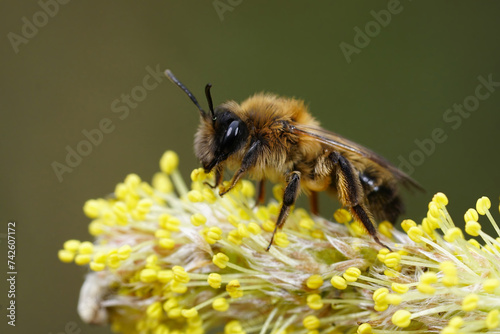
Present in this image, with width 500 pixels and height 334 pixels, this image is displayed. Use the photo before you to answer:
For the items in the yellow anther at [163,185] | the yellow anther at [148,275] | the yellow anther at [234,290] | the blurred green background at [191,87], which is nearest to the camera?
the yellow anther at [234,290]

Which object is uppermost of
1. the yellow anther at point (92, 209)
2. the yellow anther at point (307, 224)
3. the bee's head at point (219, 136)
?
the yellow anther at point (92, 209)

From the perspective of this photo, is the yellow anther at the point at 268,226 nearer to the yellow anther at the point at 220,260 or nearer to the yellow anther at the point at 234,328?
the yellow anther at the point at 220,260

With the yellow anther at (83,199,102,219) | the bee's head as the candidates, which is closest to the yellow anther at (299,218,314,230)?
the bee's head

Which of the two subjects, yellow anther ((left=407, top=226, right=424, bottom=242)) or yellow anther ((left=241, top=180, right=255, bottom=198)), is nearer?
yellow anther ((left=407, top=226, right=424, bottom=242))

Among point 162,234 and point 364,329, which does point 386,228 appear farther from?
point 162,234

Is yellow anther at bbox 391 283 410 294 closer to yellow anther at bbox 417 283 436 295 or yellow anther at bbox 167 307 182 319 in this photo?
yellow anther at bbox 417 283 436 295

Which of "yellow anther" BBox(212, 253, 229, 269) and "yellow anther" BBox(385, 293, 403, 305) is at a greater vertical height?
"yellow anther" BBox(212, 253, 229, 269)

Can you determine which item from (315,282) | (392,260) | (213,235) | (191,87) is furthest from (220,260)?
(191,87)

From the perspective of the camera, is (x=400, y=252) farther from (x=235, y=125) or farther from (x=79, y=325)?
(x=79, y=325)

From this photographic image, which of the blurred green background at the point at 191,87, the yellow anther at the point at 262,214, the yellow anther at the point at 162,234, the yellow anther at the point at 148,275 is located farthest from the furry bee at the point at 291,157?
the blurred green background at the point at 191,87
